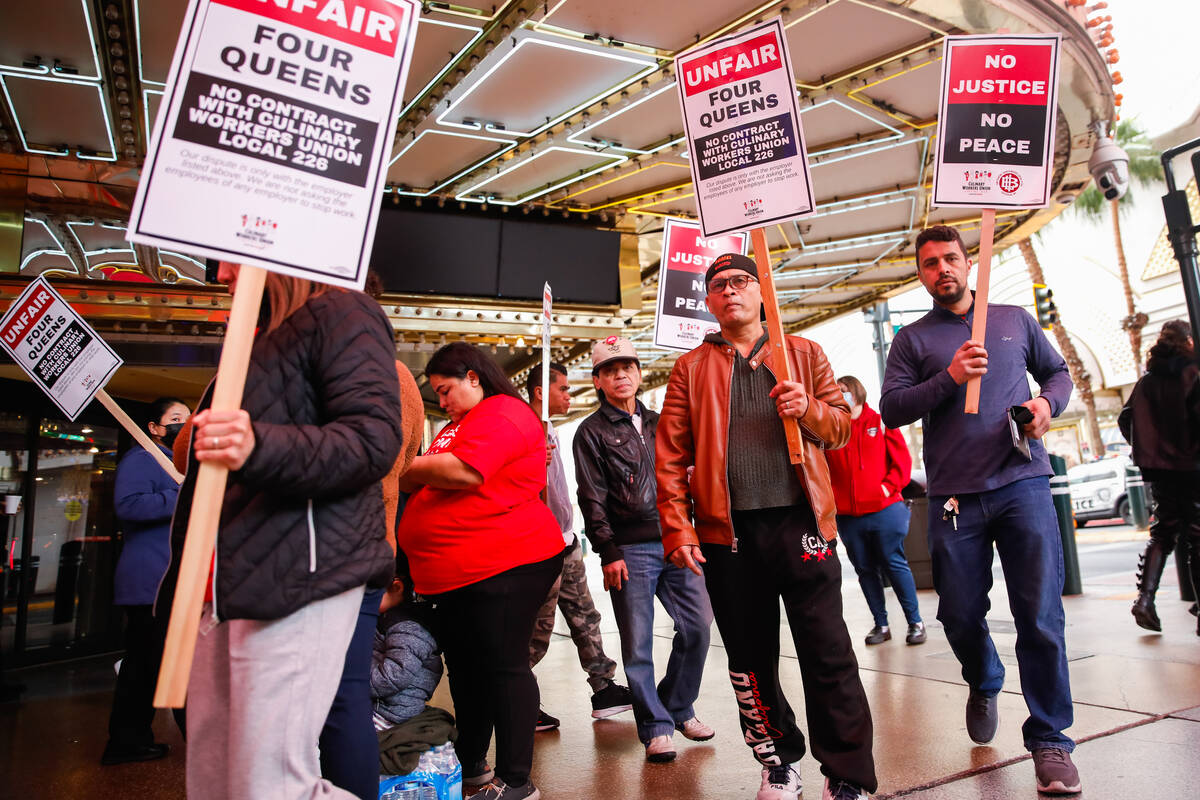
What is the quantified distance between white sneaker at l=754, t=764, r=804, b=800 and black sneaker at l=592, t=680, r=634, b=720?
1.96 meters

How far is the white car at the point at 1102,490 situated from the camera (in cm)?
1928

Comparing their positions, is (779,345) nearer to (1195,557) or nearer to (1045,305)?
(1195,557)

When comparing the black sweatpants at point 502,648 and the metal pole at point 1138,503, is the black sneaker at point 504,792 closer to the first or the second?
the black sweatpants at point 502,648

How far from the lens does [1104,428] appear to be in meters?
41.0

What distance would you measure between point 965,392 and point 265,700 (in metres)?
3.05

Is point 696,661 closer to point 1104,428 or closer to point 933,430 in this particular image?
point 933,430

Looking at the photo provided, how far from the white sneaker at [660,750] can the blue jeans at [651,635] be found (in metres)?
0.05

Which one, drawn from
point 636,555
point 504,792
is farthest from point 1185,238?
point 504,792

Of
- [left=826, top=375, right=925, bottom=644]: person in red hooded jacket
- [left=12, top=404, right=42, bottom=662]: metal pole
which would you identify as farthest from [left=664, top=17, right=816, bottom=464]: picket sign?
[left=12, top=404, right=42, bottom=662]: metal pole

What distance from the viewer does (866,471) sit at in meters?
6.96

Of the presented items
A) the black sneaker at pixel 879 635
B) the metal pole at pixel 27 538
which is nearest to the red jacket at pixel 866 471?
the black sneaker at pixel 879 635

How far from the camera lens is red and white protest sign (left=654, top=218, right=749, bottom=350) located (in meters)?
6.29

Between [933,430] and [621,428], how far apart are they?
1735mm

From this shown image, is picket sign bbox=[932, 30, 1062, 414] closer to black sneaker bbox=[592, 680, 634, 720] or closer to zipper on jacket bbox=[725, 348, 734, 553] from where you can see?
zipper on jacket bbox=[725, 348, 734, 553]
